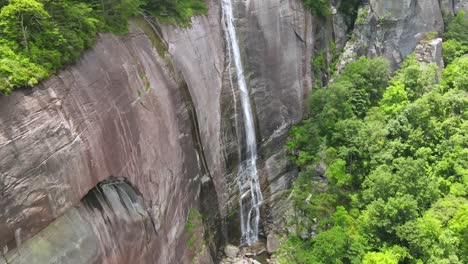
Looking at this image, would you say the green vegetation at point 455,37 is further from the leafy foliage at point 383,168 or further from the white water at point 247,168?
the white water at point 247,168

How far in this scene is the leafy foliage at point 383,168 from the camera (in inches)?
738

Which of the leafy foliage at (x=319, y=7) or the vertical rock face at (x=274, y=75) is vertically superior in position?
the leafy foliage at (x=319, y=7)

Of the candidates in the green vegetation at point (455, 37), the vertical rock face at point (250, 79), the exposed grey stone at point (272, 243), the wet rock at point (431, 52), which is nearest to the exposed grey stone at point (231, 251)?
Result: the vertical rock face at point (250, 79)

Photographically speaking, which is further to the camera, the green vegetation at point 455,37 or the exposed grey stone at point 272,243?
the green vegetation at point 455,37

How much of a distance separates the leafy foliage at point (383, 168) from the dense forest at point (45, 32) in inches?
567

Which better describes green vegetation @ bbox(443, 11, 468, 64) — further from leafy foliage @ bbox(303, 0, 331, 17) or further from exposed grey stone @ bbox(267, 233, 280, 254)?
exposed grey stone @ bbox(267, 233, 280, 254)

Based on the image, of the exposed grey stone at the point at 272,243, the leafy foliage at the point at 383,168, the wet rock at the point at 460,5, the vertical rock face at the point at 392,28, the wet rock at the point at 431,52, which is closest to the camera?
the leafy foliage at the point at 383,168

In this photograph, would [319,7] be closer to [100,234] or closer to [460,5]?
[460,5]

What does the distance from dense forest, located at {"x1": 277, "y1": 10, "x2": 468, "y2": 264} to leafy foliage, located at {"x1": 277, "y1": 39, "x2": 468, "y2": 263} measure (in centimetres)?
5

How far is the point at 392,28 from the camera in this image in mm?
30328

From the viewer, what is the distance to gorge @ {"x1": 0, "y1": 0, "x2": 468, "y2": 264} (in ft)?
40.5

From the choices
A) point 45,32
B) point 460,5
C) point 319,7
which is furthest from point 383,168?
point 460,5

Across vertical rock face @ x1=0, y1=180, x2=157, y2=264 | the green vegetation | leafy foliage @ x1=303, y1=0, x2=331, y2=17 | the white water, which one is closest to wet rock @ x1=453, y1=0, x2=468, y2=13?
the green vegetation

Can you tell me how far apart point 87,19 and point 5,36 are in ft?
10.6
